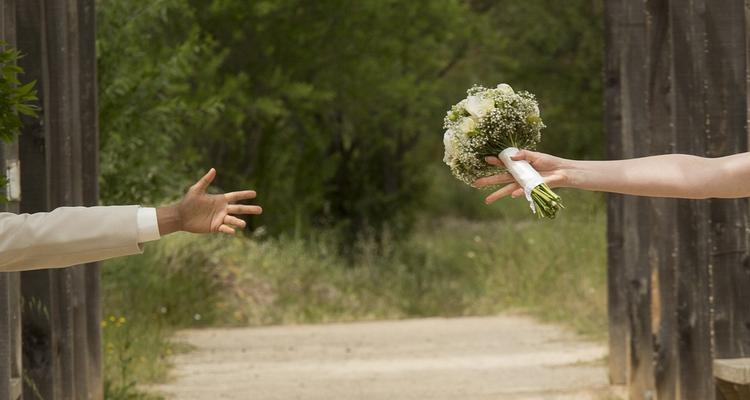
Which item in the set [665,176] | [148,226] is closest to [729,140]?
[665,176]

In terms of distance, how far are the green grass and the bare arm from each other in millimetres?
7168

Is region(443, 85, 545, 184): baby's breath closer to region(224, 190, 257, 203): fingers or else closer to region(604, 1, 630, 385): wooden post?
region(224, 190, 257, 203): fingers

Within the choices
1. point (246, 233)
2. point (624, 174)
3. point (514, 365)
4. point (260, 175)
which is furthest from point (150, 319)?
point (624, 174)

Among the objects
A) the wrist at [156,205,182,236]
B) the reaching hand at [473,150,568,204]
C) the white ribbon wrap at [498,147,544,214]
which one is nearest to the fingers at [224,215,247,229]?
the wrist at [156,205,182,236]

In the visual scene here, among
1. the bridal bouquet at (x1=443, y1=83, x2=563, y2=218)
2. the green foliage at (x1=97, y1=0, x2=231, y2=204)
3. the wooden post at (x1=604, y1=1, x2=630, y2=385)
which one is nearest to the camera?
the bridal bouquet at (x1=443, y1=83, x2=563, y2=218)

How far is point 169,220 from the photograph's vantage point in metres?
3.50

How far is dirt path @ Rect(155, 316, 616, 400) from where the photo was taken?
31.3 ft

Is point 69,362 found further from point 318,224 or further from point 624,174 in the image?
point 318,224

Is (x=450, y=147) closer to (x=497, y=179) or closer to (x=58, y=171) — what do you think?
(x=497, y=179)

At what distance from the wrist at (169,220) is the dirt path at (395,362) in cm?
581

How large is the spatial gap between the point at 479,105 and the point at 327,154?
17746mm

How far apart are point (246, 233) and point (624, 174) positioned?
15.6 metres

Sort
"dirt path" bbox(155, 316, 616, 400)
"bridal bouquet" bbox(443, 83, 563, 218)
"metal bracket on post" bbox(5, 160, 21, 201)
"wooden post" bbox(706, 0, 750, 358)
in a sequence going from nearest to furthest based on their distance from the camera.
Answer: "bridal bouquet" bbox(443, 83, 563, 218) < "metal bracket on post" bbox(5, 160, 21, 201) < "wooden post" bbox(706, 0, 750, 358) < "dirt path" bbox(155, 316, 616, 400)

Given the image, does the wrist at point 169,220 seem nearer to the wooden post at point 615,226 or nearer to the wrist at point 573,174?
the wrist at point 573,174
